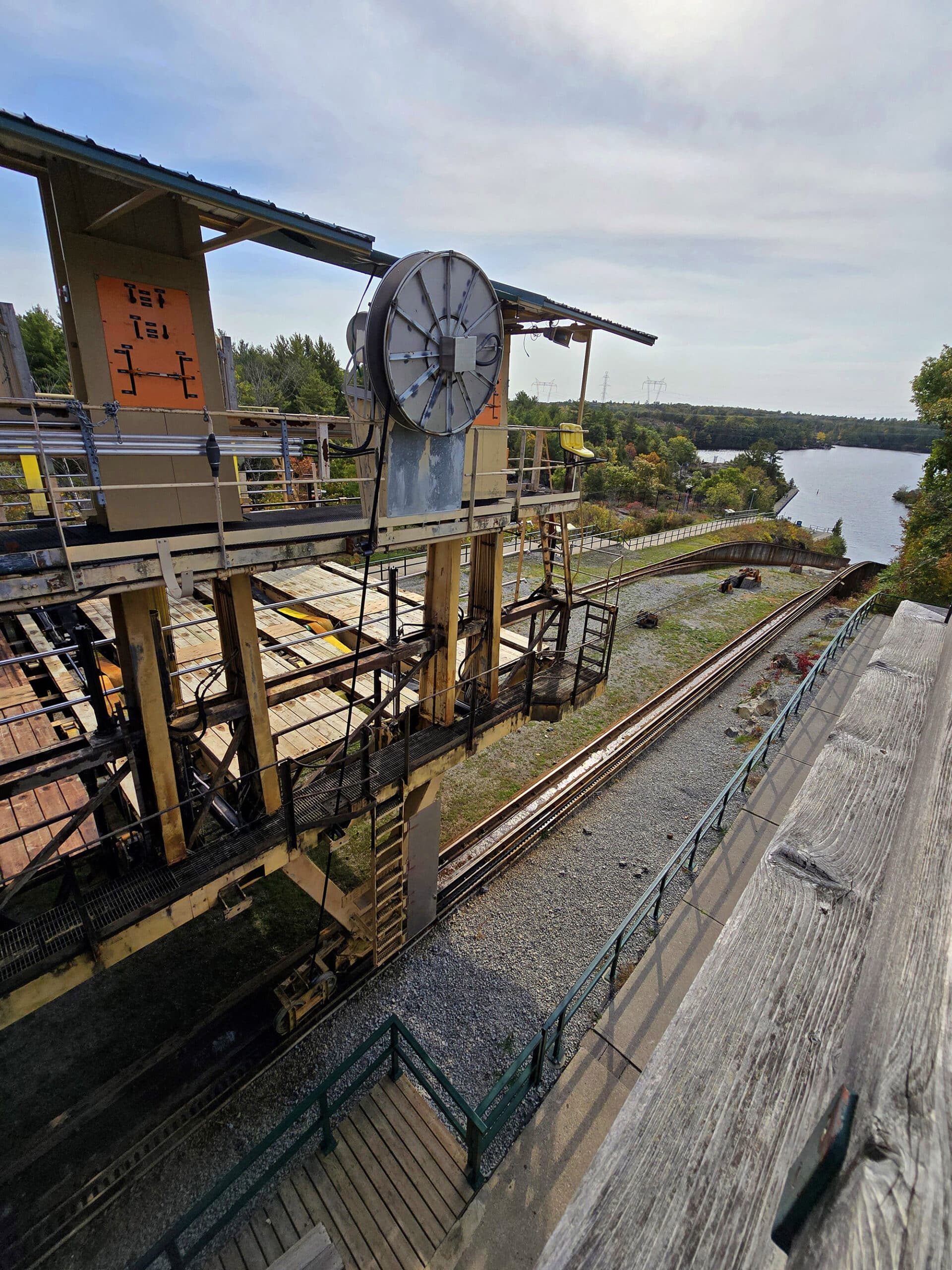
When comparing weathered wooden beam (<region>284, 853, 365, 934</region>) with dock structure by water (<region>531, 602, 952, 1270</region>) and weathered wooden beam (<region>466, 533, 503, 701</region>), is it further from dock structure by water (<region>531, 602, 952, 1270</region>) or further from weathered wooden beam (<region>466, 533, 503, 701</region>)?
dock structure by water (<region>531, 602, 952, 1270</region>)

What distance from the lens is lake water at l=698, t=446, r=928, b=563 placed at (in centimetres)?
6794

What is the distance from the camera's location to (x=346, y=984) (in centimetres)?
881

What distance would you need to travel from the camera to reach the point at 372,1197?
6.07 metres

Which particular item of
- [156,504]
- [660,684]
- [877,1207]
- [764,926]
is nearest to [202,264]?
[156,504]

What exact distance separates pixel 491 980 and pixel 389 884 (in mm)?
2634

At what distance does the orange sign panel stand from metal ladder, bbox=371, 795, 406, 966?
4.96 meters

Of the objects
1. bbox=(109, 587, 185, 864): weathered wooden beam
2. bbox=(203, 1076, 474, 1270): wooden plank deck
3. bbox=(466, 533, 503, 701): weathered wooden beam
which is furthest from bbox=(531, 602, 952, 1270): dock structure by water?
bbox=(203, 1076, 474, 1270): wooden plank deck

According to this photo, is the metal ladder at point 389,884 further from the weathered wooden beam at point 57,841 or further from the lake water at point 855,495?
the lake water at point 855,495

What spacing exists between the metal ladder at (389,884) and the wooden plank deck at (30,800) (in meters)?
3.32

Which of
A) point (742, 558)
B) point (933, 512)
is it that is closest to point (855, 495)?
point (742, 558)

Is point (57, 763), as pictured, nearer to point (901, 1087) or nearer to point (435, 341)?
point (435, 341)

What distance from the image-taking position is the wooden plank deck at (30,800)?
6.08m

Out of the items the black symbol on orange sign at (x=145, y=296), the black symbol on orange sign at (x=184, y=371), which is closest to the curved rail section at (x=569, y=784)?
the black symbol on orange sign at (x=184, y=371)

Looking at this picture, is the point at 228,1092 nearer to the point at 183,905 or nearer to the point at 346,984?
the point at 346,984
